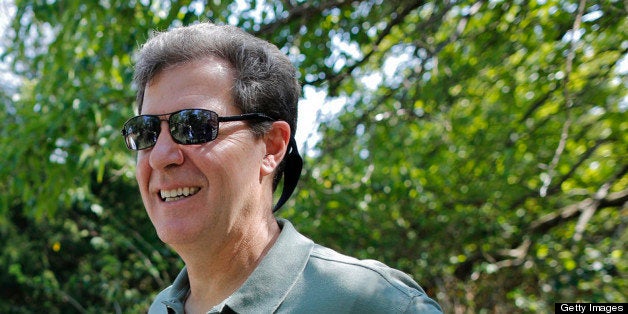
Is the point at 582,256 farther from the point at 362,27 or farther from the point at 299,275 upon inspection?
the point at 299,275

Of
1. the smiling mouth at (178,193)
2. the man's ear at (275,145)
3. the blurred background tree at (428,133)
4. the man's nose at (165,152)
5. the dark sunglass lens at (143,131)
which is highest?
the dark sunglass lens at (143,131)

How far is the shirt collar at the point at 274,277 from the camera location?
5.08 feet

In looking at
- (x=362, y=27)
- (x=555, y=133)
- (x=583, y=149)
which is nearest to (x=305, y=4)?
(x=362, y=27)

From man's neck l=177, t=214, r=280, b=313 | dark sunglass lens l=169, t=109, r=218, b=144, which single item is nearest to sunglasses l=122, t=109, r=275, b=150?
dark sunglass lens l=169, t=109, r=218, b=144

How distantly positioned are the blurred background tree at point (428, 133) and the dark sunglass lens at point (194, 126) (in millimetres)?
1899

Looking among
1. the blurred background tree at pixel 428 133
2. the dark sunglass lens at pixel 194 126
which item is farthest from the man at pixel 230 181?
the blurred background tree at pixel 428 133

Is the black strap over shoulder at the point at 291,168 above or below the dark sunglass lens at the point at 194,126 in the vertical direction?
below

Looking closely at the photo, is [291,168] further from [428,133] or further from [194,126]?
[428,133]

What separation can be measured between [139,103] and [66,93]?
2609mm

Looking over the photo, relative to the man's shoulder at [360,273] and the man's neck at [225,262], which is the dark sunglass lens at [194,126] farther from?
the man's shoulder at [360,273]

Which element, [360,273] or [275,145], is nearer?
[360,273]

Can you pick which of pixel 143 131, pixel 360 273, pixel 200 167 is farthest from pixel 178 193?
pixel 360 273

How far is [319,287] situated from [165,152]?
0.48 meters

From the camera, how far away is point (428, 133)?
6.12m
